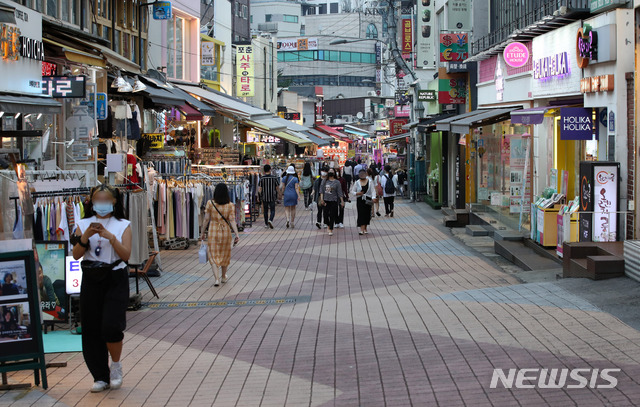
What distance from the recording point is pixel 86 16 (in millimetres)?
17344

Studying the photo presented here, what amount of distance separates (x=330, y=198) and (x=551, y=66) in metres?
7.71

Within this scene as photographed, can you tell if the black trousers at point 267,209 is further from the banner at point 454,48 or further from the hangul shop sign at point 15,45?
the hangul shop sign at point 15,45

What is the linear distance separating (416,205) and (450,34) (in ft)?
33.6

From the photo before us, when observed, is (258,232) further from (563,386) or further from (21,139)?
(563,386)

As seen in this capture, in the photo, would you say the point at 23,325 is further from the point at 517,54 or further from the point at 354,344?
the point at 517,54

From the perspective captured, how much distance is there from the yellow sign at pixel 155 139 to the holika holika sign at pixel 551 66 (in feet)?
30.2

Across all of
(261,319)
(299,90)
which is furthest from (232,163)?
(299,90)

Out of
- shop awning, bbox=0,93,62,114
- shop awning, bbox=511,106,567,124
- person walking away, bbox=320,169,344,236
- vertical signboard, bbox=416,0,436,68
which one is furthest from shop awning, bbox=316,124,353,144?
shop awning, bbox=0,93,62,114

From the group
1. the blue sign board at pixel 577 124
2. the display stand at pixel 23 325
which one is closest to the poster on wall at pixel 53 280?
the display stand at pixel 23 325

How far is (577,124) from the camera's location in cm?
1360

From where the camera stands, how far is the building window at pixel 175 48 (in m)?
28.5

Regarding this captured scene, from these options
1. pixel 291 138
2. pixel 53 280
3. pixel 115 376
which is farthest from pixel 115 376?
pixel 291 138

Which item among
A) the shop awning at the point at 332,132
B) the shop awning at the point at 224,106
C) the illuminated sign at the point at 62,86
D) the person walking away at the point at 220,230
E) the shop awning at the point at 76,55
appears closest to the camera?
the illuminated sign at the point at 62,86

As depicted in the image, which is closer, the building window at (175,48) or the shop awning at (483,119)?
the shop awning at (483,119)
